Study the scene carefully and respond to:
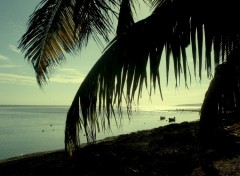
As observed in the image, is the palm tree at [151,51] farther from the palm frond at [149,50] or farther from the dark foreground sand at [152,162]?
the dark foreground sand at [152,162]

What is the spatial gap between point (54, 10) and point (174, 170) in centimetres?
565

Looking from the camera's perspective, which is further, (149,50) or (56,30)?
(56,30)

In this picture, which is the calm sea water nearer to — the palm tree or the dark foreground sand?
the palm tree

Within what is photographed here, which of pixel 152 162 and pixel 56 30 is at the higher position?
pixel 56 30

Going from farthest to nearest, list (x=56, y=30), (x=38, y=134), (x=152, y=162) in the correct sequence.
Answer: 1. (x=38, y=134)
2. (x=152, y=162)
3. (x=56, y=30)

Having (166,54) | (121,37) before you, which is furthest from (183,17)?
(121,37)

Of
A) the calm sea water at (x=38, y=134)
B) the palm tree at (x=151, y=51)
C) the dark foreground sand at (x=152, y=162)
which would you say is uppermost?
the palm tree at (x=151, y=51)

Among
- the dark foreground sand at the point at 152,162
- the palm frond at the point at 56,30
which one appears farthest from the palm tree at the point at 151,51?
the dark foreground sand at the point at 152,162

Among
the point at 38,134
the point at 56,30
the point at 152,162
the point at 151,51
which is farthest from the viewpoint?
the point at 38,134

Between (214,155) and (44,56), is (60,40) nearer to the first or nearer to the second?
(44,56)

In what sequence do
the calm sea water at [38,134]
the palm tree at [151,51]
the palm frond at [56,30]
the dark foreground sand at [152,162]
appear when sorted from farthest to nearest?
1. the calm sea water at [38,134]
2. the dark foreground sand at [152,162]
3. the palm frond at [56,30]
4. the palm tree at [151,51]

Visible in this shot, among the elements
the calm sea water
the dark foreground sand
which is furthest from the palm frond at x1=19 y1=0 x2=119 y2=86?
the dark foreground sand

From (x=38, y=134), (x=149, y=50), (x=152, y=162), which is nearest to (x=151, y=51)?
(x=149, y=50)

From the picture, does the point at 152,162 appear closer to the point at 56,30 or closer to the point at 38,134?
the point at 56,30
